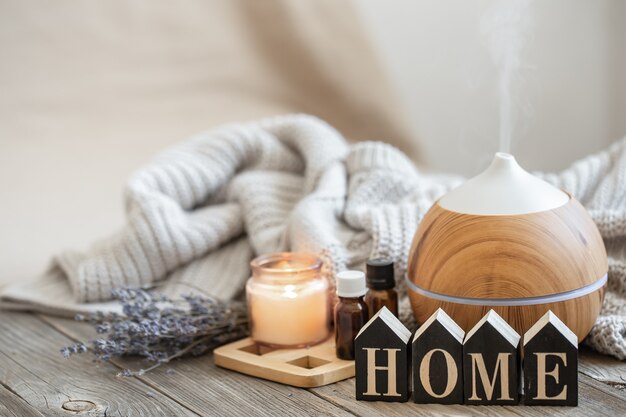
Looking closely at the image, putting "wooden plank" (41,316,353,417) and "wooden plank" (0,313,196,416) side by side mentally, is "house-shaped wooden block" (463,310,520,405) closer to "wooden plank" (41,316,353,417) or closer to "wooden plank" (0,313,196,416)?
"wooden plank" (41,316,353,417)

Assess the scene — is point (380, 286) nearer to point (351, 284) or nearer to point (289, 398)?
point (351, 284)

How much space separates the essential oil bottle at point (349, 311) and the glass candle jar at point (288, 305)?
60 mm

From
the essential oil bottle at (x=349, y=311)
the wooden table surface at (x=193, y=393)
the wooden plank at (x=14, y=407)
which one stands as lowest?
the wooden plank at (x=14, y=407)

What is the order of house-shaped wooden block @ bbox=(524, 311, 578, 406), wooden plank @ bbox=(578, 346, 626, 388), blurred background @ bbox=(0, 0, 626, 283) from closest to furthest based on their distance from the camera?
1. house-shaped wooden block @ bbox=(524, 311, 578, 406)
2. wooden plank @ bbox=(578, 346, 626, 388)
3. blurred background @ bbox=(0, 0, 626, 283)

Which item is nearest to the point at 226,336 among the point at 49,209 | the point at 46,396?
the point at 46,396

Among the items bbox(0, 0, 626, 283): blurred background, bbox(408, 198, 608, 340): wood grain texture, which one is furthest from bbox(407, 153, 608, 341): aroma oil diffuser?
bbox(0, 0, 626, 283): blurred background

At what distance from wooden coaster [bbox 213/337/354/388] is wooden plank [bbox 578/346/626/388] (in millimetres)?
299

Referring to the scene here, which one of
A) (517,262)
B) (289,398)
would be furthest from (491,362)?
(289,398)

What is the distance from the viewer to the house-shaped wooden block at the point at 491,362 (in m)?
1.03

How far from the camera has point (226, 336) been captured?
1299 millimetres

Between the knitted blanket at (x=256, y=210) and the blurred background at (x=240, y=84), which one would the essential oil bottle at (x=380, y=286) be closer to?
the knitted blanket at (x=256, y=210)

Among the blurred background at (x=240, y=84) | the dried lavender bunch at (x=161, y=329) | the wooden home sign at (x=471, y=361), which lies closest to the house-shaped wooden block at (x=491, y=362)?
the wooden home sign at (x=471, y=361)

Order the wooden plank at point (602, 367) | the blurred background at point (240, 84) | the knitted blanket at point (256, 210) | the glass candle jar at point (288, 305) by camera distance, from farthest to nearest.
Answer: the blurred background at point (240, 84) < the knitted blanket at point (256, 210) < the glass candle jar at point (288, 305) < the wooden plank at point (602, 367)

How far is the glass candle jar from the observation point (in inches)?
48.8
